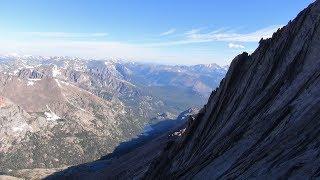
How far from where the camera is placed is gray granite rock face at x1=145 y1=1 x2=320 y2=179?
1623 inches

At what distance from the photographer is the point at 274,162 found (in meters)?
41.7

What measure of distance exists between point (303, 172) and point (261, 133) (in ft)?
49.6

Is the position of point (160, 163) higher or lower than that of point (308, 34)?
lower

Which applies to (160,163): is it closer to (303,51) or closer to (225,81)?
(225,81)

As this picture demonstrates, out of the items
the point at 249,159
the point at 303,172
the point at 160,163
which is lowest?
the point at 160,163

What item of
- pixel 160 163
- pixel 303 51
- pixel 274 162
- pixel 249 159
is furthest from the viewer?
pixel 160 163

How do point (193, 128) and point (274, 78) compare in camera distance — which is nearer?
point (274, 78)

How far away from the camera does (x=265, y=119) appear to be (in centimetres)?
Answer: 5162

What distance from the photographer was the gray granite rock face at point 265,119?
135 ft

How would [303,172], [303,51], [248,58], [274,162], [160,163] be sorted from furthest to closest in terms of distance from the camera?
[160,163] < [248,58] < [303,51] < [274,162] < [303,172]

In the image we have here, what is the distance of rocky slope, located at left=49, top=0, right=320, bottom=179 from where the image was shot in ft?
135

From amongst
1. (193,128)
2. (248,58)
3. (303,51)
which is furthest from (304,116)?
(193,128)

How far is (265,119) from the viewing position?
169 ft

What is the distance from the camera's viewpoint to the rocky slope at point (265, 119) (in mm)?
41188
